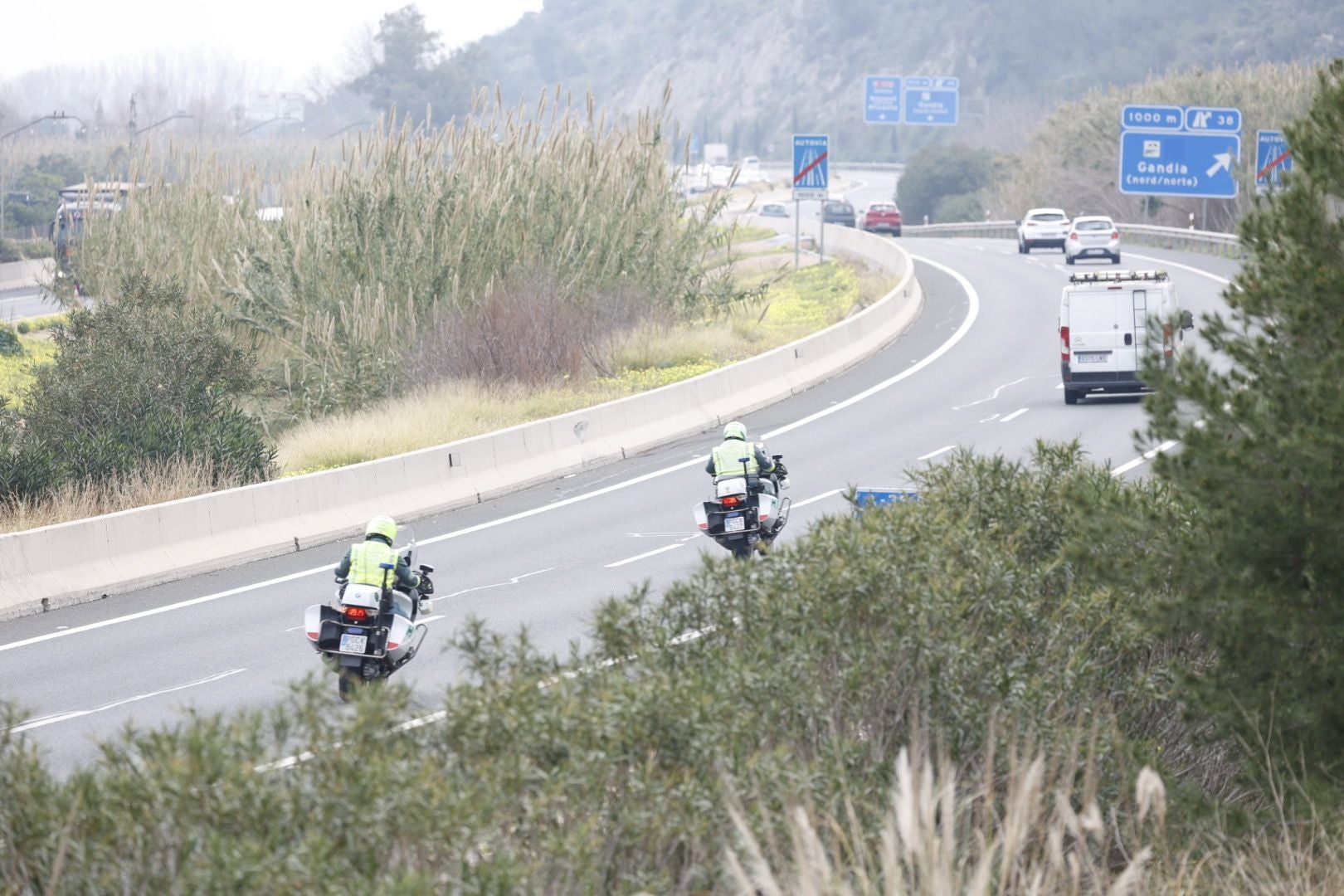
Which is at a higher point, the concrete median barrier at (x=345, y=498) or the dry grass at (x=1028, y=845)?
the dry grass at (x=1028, y=845)

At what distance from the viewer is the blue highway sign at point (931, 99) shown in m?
96.8

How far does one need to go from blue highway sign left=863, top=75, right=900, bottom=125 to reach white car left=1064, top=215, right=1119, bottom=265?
1914 inches

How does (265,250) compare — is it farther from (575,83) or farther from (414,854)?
(575,83)

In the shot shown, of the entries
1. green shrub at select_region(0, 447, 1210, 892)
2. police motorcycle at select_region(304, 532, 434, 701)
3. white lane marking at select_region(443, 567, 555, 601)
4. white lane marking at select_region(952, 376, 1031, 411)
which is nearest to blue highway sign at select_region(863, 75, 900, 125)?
white lane marking at select_region(952, 376, 1031, 411)

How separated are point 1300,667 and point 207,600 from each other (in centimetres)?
1046

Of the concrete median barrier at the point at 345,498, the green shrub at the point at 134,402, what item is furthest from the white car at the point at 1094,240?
the green shrub at the point at 134,402

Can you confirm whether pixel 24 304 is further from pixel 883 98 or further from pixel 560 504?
pixel 883 98

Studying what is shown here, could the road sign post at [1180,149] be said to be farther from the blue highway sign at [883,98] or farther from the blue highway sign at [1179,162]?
the blue highway sign at [883,98]

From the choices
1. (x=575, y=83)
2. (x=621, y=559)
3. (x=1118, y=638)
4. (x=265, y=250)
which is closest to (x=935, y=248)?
(x=265, y=250)

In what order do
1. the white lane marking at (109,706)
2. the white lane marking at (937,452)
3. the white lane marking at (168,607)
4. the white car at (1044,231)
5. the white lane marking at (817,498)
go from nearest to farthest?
1. the white lane marking at (109,706)
2. the white lane marking at (168,607)
3. the white lane marking at (817,498)
4. the white lane marking at (937,452)
5. the white car at (1044,231)

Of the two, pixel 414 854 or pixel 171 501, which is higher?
pixel 414 854

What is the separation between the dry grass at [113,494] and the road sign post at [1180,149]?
38721 mm

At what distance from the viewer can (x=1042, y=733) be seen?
7176mm

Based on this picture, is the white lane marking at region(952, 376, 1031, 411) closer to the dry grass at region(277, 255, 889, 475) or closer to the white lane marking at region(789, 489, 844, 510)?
the dry grass at region(277, 255, 889, 475)
